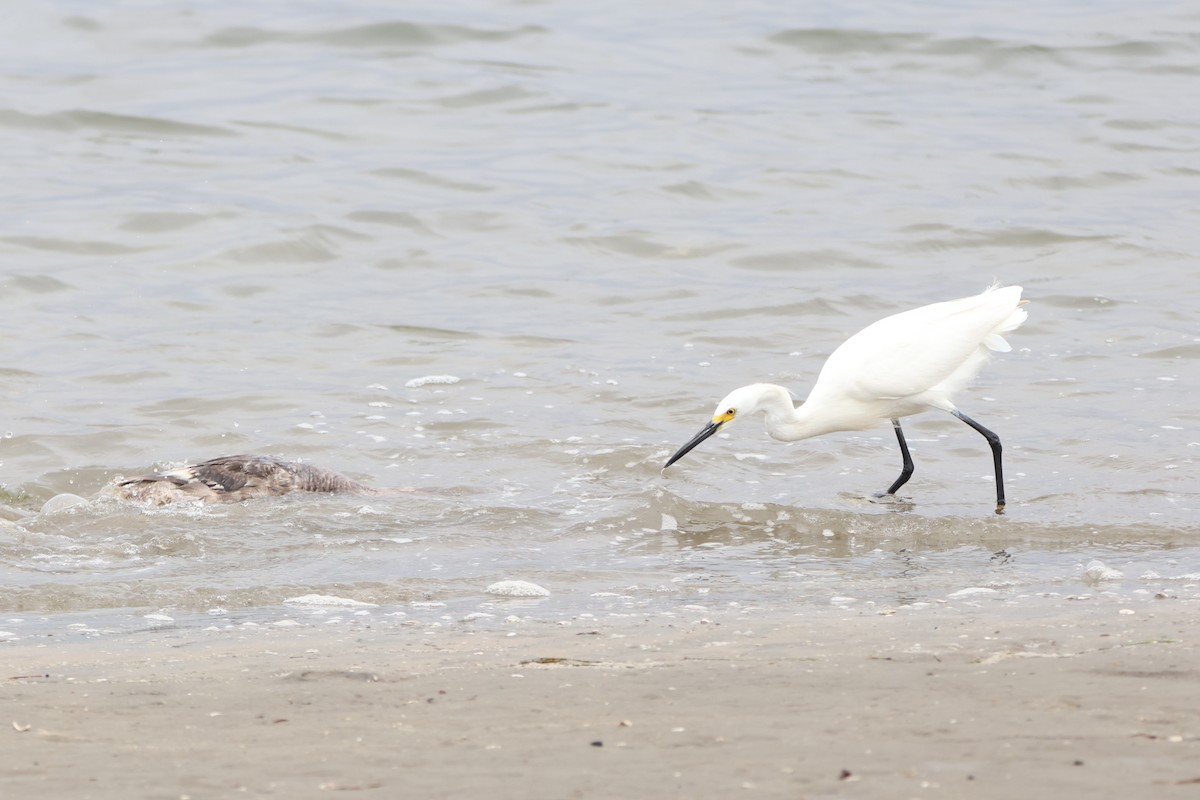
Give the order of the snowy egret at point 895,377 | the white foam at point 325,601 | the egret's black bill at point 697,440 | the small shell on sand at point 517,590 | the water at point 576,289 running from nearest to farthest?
1. the white foam at point 325,601
2. the small shell on sand at point 517,590
3. the water at point 576,289
4. the egret's black bill at point 697,440
5. the snowy egret at point 895,377

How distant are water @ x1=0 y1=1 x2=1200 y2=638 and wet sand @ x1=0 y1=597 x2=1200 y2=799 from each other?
2.60 feet

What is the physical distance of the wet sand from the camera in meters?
2.97

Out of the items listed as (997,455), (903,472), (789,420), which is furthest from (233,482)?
(997,455)

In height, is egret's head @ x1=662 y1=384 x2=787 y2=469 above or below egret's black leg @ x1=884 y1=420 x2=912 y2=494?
above

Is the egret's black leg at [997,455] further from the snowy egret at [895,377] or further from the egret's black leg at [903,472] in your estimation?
the egret's black leg at [903,472]

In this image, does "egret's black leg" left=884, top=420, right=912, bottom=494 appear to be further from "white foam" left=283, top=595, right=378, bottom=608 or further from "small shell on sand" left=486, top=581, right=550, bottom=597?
"white foam" left=283, top=595, right=378, bottom=608

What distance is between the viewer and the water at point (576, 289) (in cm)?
646

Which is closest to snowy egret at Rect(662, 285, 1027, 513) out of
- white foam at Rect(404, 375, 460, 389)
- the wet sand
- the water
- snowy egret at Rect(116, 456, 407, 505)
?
the water

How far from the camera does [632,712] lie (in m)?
3.54

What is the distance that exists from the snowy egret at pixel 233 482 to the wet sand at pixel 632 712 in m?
2.57

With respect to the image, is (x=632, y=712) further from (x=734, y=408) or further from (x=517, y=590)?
(x=734, y=408)

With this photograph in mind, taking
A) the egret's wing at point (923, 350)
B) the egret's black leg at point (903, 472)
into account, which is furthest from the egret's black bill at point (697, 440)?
the egret's black leg at point (903, 472)

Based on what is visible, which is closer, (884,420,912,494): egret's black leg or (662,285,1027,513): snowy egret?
(884,420,912,494): egret's black leg

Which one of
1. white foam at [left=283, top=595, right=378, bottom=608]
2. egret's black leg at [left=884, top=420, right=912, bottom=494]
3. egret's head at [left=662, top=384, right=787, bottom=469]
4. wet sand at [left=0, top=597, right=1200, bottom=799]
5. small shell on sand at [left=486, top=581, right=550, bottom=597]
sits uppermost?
wet sand at [left=0, top=597, right=1200, bottom=799]
